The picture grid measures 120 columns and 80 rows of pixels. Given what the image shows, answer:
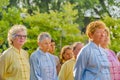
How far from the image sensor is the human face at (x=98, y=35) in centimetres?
687

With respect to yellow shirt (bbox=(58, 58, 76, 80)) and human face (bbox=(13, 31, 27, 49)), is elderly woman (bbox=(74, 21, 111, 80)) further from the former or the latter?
yellow shirt (bbox=(58, 58, 76, 80))

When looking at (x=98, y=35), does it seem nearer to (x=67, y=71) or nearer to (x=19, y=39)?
(x=19, y=39)

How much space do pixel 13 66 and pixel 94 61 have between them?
145 centimetres

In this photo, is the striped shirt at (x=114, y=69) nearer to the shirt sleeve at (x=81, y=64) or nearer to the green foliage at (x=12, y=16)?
the shirt sleeve at (x=81, y=64)

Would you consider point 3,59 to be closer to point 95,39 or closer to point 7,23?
point 95,39

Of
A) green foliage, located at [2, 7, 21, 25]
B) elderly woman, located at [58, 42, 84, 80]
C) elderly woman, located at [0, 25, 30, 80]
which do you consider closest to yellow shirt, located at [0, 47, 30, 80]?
elderly woman, located at [0, 25, 30, 80]

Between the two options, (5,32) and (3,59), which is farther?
(5,32)

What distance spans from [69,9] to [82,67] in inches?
559

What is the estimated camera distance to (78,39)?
20.2 meters

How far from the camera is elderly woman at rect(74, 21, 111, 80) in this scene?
22.1 feet

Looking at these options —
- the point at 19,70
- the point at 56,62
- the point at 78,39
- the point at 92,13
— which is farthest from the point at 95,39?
the point at 92,13

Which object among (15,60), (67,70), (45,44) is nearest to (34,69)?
(45,44)

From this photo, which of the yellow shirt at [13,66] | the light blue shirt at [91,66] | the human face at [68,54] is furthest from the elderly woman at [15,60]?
the human face at [68,54]

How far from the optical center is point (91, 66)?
677 cm
